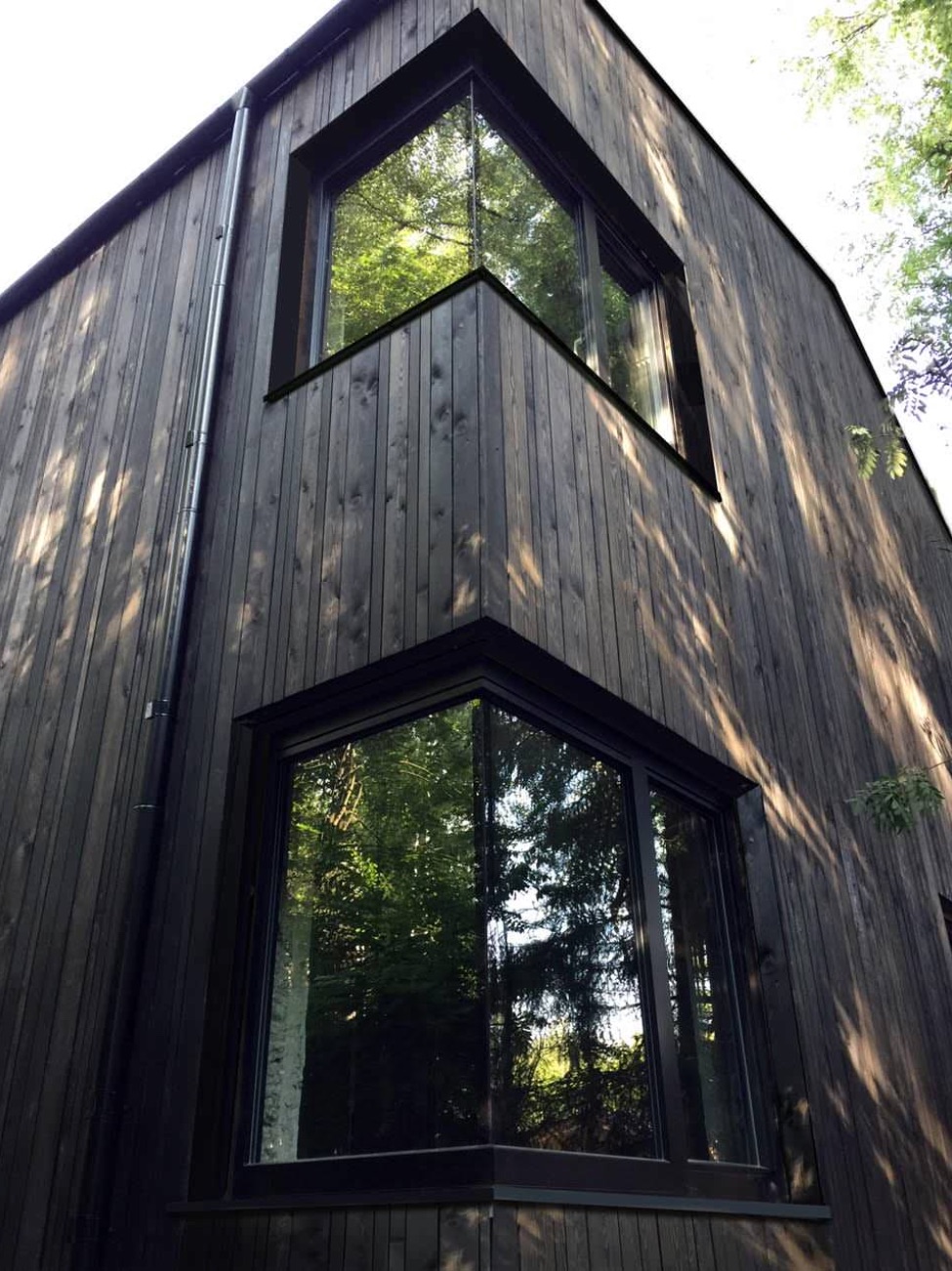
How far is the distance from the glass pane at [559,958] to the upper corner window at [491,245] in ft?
5.90

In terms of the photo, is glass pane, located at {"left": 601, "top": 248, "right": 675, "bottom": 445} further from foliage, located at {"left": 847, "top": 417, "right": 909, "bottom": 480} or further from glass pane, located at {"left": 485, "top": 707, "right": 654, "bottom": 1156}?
glass pane, located at {"left": 485, "top": 707, "right": 654, "bottom": 1156}

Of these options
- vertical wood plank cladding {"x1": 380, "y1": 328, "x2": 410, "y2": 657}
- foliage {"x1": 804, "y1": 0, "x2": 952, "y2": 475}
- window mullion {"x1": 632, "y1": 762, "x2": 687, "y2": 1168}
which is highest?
foliage {"x1": 804, "y1": 0, "x2": 952, "y2": 475}

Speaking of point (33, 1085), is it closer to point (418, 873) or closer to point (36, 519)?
point (418, 873)

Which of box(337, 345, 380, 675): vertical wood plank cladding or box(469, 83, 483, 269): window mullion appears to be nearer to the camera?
box(337, 345, 380, 675): vertical wood plank cladding

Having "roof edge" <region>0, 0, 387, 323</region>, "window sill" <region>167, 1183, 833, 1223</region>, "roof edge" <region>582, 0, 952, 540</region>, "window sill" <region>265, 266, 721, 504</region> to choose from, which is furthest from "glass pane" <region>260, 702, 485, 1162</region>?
"roof edge" <region>582, 0, 952, 540</region>

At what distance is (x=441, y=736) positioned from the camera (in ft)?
11.4

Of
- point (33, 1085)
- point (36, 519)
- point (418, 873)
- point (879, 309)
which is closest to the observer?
point (418, 873)

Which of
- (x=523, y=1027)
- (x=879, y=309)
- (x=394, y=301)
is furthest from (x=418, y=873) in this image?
(x=879, y=309)

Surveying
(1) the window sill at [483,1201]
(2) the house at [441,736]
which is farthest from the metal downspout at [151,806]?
(1) the window sill at [483,1201]

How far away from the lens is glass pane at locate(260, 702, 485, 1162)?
10.0ft

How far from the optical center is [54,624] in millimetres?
5168

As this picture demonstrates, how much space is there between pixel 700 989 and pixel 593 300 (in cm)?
289

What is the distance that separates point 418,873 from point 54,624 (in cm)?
262

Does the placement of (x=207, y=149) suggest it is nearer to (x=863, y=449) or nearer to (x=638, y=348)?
(x=638, y=348)
